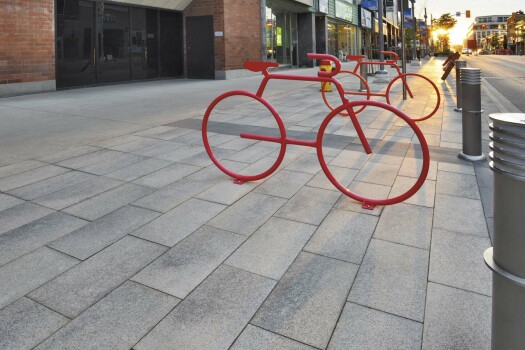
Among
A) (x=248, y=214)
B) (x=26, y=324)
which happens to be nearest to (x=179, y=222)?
(x=248, y=214)

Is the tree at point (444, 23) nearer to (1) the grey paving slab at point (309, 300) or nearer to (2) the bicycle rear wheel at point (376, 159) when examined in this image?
(2) the bicycle rear wheel at point (376, 159)

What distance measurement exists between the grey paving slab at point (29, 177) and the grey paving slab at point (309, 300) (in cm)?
337

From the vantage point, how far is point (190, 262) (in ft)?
9.06

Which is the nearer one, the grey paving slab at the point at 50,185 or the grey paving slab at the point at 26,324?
the grey paving slab at the point at 26,324

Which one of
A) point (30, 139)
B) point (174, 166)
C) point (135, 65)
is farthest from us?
point (135, 65)

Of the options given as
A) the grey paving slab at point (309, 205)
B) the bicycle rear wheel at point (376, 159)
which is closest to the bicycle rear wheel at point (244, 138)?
the grey paving slab at point (309, 205)

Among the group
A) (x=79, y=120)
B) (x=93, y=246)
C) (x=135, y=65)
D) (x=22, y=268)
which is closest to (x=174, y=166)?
(x=93, y=246)

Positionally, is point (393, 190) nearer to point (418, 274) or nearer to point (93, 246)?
point (418, 274)

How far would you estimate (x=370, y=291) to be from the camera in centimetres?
239

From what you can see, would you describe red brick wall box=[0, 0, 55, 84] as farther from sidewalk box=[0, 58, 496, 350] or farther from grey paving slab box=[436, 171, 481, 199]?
grey paving slab box=[436, 171, 481, 199]

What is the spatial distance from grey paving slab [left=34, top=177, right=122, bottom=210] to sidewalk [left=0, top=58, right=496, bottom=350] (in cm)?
2

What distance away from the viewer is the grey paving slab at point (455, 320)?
6.38 ft

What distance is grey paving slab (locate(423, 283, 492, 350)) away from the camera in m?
1.94

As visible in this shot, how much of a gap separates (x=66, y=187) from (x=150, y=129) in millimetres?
3138
